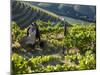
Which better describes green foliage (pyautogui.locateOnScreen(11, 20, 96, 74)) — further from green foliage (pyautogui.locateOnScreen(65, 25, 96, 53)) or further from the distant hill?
the distant hill

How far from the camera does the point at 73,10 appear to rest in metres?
2.51

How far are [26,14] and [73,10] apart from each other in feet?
1.75

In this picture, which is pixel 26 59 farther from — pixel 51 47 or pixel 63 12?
pixel 63 12

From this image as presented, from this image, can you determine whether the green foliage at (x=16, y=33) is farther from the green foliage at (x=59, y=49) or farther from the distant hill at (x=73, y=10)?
the distant hill at (x=73, y=10)

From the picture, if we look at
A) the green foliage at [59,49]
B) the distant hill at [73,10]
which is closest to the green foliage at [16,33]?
the green foliage at [59,49]

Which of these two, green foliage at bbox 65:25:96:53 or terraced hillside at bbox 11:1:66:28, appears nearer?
terraced hillside at bbox 11:1:66:28

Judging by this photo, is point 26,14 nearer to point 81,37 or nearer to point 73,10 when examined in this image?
point 73,10

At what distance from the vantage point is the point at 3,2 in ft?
7.35

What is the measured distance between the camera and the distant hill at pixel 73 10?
7.91 ft

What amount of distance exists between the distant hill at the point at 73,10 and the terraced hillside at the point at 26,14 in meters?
0.05

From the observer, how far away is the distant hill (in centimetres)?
241

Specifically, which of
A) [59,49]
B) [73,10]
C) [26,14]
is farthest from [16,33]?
[73,10]

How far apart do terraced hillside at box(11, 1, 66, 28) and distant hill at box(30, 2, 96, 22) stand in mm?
53

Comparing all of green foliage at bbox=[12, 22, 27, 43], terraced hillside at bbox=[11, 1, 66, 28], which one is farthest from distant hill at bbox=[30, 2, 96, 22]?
green foliage at bbox=[12, 22, 27, 43]
